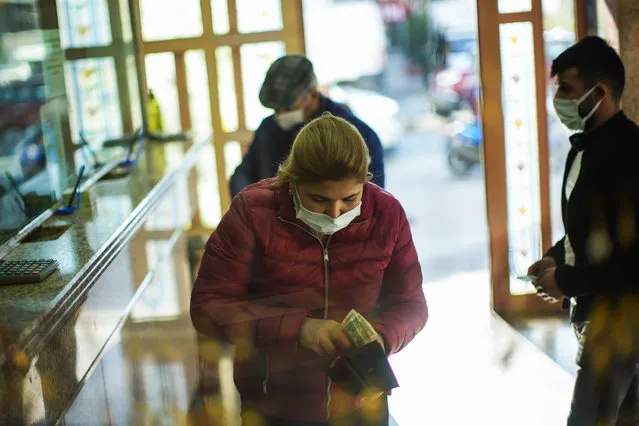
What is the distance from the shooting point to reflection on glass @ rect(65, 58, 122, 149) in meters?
3.19

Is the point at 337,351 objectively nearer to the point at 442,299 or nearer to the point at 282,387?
the point at 282,387

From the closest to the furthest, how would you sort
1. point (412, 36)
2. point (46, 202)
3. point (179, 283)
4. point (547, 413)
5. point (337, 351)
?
1. point (337, 351)
2. point (46, 202)
3. point (547, 413)
4. point (179, 283)
5. point (412, 36)

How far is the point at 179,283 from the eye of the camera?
3777 millimetres

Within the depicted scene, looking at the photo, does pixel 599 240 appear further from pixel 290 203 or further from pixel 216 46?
pixel 216 46

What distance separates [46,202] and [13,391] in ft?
4.01

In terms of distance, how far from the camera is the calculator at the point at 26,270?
6.58 feet

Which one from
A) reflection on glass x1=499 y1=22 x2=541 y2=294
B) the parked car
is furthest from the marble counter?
the parked car

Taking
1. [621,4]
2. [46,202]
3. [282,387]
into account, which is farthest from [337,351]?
[621,4]

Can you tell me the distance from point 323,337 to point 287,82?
53.6 inches

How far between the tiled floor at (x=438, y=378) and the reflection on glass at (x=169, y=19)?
1.63 metres

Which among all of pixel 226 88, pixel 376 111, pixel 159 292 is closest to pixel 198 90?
pixel 226 88

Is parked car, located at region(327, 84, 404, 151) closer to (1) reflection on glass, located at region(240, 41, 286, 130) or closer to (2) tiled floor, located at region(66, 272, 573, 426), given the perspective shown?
(1) reflection on glass, located at region(240, 41, 286, 130)

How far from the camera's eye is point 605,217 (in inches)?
86.6

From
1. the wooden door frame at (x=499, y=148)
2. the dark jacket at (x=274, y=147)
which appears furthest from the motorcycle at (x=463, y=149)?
the dark jacket at (x=274, y=147)
